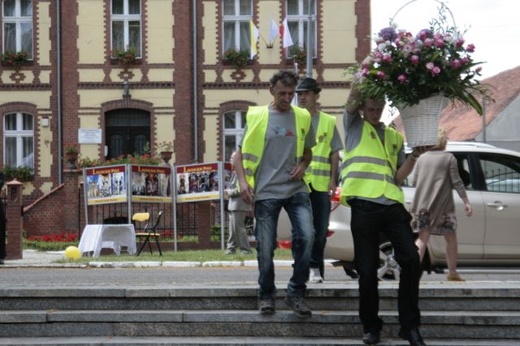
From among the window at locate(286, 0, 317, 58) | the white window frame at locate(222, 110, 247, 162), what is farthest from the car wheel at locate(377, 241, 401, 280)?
the window at locate(286, 0, 317, 58)

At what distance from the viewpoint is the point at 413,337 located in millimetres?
7922

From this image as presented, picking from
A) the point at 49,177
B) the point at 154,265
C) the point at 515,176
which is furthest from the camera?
the point at 49,177

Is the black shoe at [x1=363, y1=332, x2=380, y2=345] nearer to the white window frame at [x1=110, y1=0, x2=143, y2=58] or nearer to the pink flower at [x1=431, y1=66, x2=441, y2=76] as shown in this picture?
the pink flower at [x1=431, y1=66, x2=441, y2=76]

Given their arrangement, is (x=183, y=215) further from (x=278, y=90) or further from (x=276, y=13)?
(x=278, y=90)

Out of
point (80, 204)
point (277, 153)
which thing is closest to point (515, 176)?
point (277, 153)

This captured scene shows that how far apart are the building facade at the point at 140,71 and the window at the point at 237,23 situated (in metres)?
0.04

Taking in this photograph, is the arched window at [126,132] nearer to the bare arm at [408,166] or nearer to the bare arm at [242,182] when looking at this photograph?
the bare arm at [242,182]

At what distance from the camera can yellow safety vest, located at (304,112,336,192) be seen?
9.84m

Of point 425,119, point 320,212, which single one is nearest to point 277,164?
point 425,119

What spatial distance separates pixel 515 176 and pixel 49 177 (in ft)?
73.0

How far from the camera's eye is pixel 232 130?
111ft

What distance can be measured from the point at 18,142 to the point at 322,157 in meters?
24.8

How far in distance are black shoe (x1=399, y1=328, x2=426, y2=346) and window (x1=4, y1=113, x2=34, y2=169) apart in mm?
26767

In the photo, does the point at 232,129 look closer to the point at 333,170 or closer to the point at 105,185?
the point at 105,185
